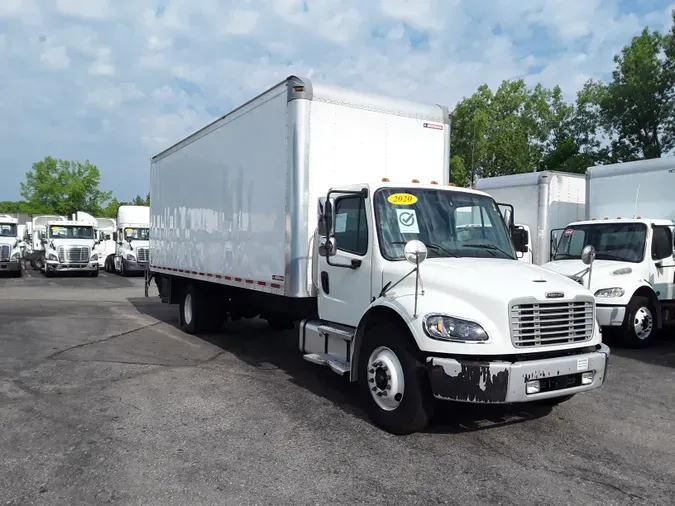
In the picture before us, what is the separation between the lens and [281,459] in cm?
456

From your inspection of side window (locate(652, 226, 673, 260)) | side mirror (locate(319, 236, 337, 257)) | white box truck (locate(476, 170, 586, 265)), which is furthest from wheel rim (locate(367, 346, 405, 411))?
white box truck (locate(476, 170, 586, 265))

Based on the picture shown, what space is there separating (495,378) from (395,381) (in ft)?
2.94

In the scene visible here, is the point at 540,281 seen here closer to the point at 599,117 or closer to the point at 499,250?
the point at 499,250

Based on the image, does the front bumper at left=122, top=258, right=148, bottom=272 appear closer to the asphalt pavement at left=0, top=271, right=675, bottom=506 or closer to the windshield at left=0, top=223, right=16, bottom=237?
the windshield at left=0, top=223, right=16, bottom=237

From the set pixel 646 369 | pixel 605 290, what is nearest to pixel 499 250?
pixel 646 369

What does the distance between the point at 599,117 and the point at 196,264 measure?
95.9 feet

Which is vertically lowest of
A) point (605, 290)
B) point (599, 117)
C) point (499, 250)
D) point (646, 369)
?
point (646, 369)

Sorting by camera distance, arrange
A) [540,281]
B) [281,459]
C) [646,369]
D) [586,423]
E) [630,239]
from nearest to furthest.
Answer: [281,459] → [540,281] → [586,423] → [646,369] → [630,239]

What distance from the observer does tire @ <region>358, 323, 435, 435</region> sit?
489cm

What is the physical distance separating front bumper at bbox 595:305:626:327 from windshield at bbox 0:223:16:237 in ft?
83.8

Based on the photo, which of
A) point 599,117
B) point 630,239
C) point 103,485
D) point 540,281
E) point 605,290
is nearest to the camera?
point 103,485

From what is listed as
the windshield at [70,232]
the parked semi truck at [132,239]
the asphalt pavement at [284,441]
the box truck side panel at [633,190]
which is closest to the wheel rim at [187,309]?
the asphalt pavement at [284,441]

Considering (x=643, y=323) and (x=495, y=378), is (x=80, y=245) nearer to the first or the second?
(x=643, y=323)

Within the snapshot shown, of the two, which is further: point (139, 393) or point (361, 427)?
point (139, 393)
